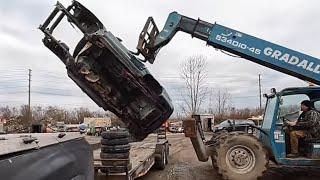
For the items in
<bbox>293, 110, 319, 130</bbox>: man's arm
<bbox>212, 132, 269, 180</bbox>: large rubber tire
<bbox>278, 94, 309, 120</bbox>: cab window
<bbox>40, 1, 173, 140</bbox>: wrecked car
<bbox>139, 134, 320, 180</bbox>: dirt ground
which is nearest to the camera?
<bbox>40, 1, 173, 140</bbox>: wrecked car

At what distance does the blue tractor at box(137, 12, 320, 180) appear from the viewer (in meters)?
10.4

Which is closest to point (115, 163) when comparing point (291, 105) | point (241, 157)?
point (241, 157)

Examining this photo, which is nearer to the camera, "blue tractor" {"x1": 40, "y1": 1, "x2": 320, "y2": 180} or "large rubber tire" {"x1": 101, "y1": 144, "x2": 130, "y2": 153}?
"large rubber tire" {"x1": 101, "y1": 144, "x2": 130, "y2": 153}

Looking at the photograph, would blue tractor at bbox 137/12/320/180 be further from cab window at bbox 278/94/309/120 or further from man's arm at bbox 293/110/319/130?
man's arm at bbox 293/110/319/130

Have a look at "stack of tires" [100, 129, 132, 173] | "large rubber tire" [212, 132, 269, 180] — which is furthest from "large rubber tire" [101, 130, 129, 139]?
"large rubber tire" [212, 132, 269, 180]

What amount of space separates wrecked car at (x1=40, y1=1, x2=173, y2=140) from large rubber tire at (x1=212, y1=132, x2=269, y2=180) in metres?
2.42

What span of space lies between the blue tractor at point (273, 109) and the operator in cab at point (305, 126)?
14cm

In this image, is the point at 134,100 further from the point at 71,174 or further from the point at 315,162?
the point at 71,174

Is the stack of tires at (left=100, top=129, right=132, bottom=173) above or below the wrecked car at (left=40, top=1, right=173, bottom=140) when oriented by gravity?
below

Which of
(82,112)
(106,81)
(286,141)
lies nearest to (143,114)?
(106,81)

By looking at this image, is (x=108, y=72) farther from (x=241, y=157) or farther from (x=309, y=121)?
(x=309, y=121)

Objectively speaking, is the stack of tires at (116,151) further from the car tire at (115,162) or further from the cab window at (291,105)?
the cab window at (291,105)

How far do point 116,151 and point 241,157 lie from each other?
12.7 ft

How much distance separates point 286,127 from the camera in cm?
1083
